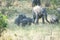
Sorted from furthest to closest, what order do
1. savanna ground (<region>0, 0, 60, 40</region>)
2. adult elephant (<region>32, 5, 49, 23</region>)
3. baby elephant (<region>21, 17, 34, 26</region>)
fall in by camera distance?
1. adult elephant (<region>32, 5, 49, 23</region>)
2. baby elephant (<region>21, 17, 34, 26</region>)
3. savanna ground (<region>0, 0, 60, 40</region>)

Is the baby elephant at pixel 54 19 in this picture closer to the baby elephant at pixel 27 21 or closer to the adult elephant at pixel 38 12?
the adult elephant at pixel 38 12

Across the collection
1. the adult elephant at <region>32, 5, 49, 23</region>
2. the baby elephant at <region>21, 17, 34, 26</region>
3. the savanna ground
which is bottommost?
the savanna ground

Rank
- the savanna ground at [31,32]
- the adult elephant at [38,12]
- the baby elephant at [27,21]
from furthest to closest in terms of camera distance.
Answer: the adult elephant at [38,12]
the baby elephant at [27,21]
the savanna ground at [31,32]

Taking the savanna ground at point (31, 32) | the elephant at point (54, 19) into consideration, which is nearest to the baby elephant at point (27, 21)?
the savanna ground at point (31, 32)

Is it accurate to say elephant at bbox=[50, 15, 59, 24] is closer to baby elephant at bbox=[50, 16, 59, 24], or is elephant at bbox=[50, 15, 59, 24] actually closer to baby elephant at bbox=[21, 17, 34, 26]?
baby elephant at bbox=[50, 16, 59, 24]

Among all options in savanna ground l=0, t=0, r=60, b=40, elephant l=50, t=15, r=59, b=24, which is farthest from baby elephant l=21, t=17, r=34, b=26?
elephant l=50, t=15, r=59, b=24

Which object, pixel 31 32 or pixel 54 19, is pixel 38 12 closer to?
pixel 54 19

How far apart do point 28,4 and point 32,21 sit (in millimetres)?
346

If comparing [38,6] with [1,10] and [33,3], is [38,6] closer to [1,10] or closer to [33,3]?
[33,3]

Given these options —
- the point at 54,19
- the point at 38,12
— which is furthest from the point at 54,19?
the point at 38,12

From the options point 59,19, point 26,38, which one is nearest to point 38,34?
point 26,38

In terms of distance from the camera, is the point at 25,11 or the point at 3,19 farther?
the point at 25,11

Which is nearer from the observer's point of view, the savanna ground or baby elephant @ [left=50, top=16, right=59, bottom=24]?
the savanna ground

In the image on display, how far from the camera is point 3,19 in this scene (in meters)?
4.66
